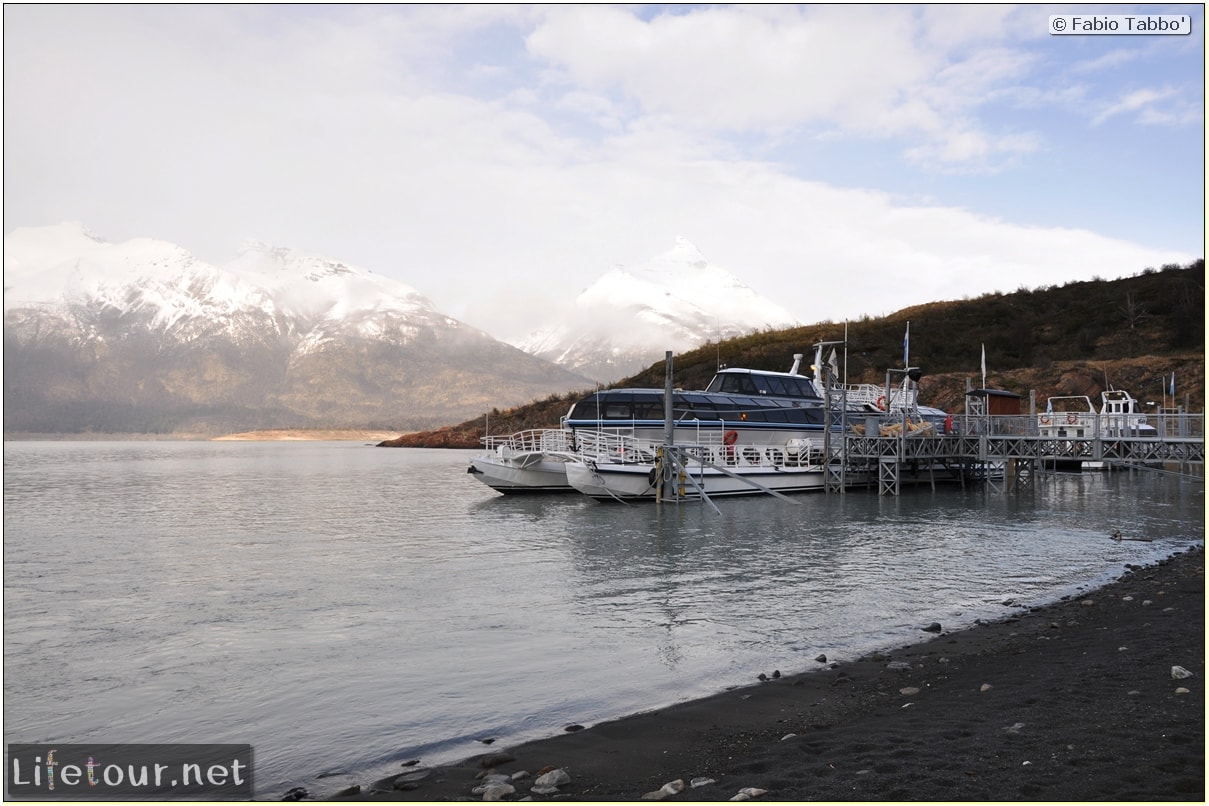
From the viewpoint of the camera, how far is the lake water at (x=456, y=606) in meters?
10.8

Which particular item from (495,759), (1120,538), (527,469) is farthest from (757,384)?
(495,759)

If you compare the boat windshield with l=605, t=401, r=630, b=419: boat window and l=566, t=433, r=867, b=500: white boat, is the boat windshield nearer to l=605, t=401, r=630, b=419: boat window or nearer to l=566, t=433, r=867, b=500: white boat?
l=566, t=433, r=867, b=500: white boat

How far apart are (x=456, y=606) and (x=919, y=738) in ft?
33.8

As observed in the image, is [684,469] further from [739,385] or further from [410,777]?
[410,777]

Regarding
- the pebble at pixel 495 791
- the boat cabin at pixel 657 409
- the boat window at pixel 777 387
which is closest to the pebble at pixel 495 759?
the pebble at pixel 495 791

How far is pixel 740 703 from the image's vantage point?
10.6 meters

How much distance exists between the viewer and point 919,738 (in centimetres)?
858

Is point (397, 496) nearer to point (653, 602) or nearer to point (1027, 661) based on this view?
point (653, 602)

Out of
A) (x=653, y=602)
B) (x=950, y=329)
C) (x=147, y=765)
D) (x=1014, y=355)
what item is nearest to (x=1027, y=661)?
(x=653, y=602)

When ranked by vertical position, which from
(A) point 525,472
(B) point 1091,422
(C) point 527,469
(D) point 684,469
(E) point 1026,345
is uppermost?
(E) point 1026,345

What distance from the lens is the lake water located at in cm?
1075

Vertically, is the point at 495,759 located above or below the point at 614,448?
below

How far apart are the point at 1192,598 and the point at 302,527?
25.5 m

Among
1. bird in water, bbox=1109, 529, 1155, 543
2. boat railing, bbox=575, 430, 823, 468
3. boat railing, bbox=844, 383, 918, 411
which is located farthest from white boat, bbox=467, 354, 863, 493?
bird in water, bbox=1109, 529, 1155, 543
